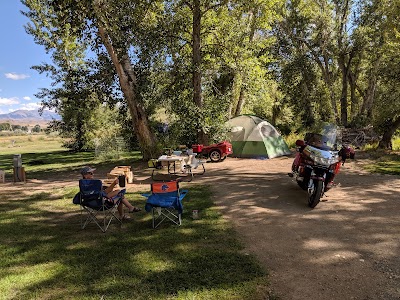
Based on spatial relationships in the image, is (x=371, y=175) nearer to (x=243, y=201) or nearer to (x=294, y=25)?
(x=243, y=201)

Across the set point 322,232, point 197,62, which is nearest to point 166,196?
point 322,232

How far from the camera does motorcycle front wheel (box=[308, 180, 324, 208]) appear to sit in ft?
21.8

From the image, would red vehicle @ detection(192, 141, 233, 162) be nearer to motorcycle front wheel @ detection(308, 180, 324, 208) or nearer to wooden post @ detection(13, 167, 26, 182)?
wooden post @ detection(13, 167, 26, 182)

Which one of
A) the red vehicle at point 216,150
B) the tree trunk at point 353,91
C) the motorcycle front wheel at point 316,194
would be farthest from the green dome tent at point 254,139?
the tree trunk at point 353,91

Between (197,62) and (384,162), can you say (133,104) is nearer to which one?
(197,62)

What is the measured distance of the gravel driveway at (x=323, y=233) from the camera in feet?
12.6

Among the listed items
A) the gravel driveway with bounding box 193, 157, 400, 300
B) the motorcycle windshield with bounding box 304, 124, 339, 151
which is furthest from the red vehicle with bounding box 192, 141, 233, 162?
the motorcycle windshield with bounding box 304, 124, 339, 151

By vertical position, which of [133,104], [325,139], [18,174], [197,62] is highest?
[197,62]

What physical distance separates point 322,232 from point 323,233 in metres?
0.05

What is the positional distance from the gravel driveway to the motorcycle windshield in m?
1.30

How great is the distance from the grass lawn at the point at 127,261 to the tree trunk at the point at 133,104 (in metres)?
7.56

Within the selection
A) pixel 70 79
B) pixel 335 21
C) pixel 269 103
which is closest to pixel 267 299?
pixel 70 79

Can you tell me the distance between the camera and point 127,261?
4613mm

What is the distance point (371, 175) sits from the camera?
10125 millimetres
